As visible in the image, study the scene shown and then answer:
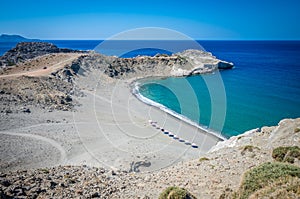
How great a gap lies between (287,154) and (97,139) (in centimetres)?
1864

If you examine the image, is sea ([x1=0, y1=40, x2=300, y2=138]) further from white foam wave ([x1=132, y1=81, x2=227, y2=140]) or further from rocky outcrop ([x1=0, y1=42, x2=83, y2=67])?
rocky outcrop ([x1=0, y1=42, x2=83, y2=67])

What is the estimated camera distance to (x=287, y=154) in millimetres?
12094

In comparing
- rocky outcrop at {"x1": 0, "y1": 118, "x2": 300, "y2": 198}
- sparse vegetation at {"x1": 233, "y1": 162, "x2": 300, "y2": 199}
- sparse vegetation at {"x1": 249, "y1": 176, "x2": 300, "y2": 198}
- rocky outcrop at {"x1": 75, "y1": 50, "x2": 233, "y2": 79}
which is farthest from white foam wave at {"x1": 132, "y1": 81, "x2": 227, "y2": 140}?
sparse vegetation at {"x1": 249, "y1": 176, "x2": 300, "y2": 198}

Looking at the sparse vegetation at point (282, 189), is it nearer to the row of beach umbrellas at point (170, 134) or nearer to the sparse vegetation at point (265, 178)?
the sparse vegetation at point (265, 178)

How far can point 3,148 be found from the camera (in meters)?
20.2

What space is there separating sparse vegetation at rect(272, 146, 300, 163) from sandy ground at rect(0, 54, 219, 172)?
1016 centimetres

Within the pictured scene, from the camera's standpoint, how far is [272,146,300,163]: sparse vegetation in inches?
464

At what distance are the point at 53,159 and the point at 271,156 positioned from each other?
53.7 ft

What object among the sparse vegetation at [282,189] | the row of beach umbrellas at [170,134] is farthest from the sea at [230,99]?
the sparse vegetation at [282,189]

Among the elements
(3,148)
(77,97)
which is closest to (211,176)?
(3,148)

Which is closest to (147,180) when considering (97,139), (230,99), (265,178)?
(265,178)

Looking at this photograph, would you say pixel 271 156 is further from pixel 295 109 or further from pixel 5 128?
pixel 295 109

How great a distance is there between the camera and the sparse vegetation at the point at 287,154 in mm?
11781

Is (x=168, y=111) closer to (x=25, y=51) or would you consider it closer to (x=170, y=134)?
(x=170, y=134)
